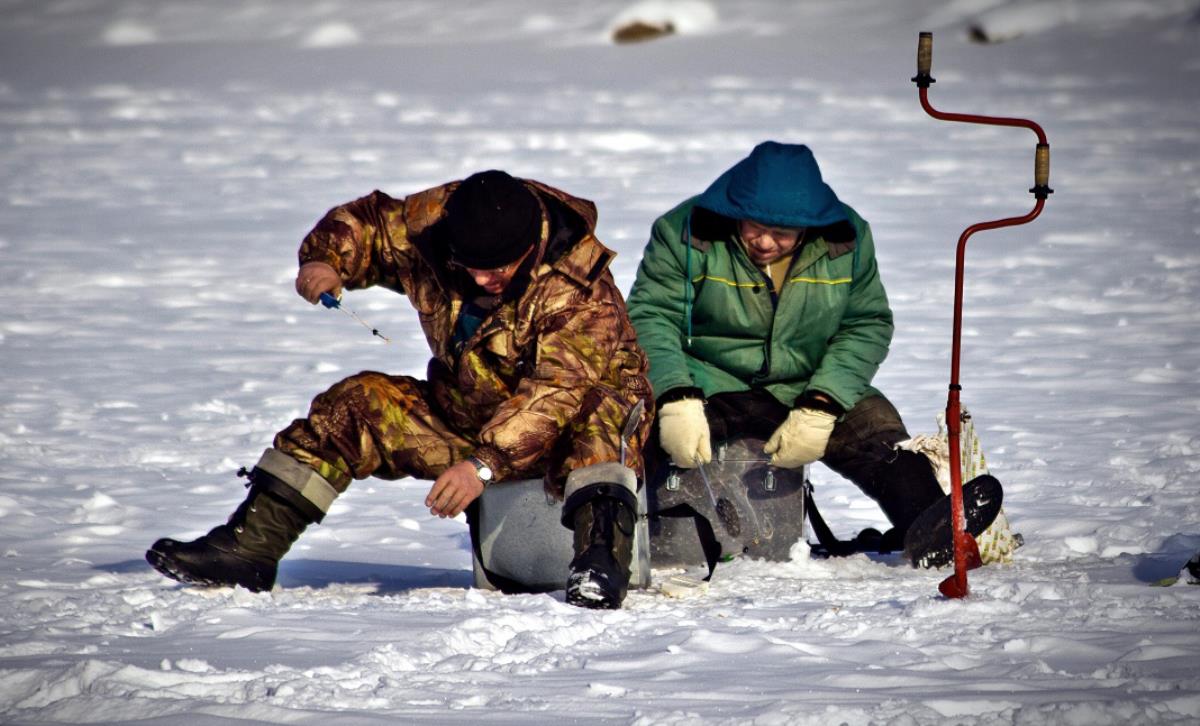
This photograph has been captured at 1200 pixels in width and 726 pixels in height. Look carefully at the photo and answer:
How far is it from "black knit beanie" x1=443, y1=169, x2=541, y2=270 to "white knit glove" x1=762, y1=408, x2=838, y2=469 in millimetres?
990

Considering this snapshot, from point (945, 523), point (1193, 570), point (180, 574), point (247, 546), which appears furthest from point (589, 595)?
point (1193, 570)

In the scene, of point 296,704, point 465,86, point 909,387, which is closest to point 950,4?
point 465,86

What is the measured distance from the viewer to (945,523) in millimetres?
4410

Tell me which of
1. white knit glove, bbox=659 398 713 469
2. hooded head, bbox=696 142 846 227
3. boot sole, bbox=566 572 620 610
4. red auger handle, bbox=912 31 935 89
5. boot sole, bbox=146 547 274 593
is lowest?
boot sole, bbox=566 572 620 610

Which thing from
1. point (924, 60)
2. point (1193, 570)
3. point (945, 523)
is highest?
point (924, 60)

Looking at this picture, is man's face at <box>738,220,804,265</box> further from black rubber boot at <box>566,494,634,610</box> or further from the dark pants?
black rubber boot at <box>566,494,634,610</box>

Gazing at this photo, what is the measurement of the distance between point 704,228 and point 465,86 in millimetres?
15180

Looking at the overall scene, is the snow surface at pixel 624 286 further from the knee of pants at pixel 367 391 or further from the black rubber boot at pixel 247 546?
the knee of pants at pixel 367 391

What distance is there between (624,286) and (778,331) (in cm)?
477

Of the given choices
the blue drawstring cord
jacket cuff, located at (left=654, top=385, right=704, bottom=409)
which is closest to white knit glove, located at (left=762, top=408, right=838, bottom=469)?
jacket cuff, located at (left=654, top=385, right=704, bottom=409)

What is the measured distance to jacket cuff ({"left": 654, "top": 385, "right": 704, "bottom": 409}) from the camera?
14.7 ft

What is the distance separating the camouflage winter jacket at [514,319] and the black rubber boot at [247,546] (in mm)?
500

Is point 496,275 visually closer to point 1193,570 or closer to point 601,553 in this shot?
point 601,553

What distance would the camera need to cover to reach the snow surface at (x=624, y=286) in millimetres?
3219
